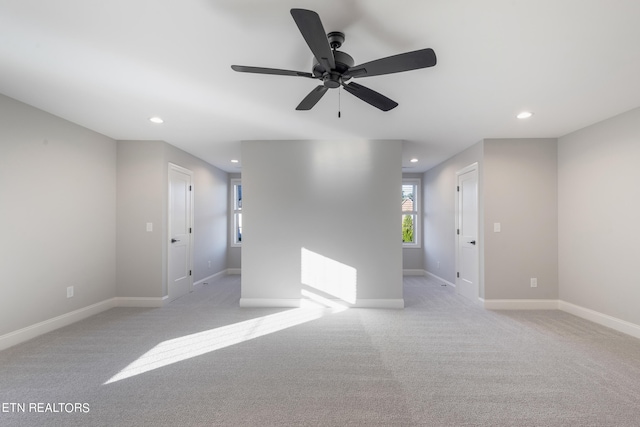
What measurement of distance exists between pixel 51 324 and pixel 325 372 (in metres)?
3.21

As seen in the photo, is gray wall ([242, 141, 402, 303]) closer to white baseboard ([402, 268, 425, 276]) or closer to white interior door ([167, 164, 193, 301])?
white interior door ([167, 164, 193, 301])

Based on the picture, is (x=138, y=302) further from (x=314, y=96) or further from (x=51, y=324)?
(x=314, y=96)

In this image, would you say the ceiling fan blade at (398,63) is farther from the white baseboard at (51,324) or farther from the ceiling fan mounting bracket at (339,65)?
the white baseboard at (51,324)

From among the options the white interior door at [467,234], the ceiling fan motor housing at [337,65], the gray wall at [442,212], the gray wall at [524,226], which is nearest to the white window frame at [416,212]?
the gray wall at [442,212]

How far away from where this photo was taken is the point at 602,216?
139 inches

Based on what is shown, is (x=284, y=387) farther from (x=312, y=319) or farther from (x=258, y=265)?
(x=258, y=265)

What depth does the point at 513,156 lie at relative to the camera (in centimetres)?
423

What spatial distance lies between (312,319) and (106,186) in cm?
345

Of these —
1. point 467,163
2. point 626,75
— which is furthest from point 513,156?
point 626,75

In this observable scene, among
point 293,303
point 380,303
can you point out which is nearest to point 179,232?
point 293,303

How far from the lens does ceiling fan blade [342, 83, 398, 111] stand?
2089 mm

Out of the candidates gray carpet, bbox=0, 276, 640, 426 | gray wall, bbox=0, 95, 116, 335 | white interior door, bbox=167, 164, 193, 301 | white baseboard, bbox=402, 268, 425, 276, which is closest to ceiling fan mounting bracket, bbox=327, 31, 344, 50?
gray carpet, bbox=0, 276, 640, 426

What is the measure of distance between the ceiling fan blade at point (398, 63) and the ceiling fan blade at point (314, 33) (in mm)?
186

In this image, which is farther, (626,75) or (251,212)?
(251,212)
